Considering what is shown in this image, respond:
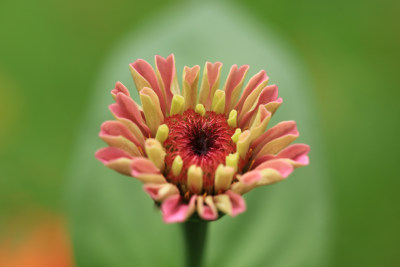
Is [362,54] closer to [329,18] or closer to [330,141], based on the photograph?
[329,18]

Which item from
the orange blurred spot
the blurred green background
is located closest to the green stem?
the orange blurred spot

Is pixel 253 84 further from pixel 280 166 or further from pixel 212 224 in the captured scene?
pixel 212 224

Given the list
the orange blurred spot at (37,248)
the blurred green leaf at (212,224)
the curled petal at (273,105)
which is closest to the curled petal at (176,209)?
the curled petal at (273,105)

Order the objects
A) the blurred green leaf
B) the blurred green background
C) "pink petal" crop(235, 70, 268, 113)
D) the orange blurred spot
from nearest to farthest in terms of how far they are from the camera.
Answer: "pink petal" crop(235, 70, 268, 113)
the blurred green leaf
the orange blurred spot
the blurred green background

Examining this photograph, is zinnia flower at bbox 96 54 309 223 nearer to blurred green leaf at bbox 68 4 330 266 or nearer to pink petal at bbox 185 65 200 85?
pink petal at bbox 185 65 200 85

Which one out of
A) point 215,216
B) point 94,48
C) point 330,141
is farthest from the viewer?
point 94,48

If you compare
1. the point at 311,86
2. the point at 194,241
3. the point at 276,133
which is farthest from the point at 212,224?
the point at 311,86

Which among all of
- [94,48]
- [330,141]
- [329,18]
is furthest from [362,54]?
[94,48]
